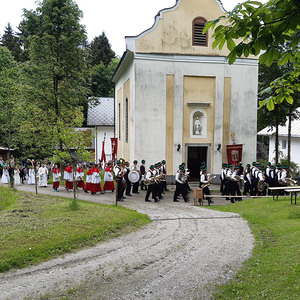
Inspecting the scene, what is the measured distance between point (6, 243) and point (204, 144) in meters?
17.6

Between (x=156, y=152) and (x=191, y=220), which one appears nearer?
(x=191, y=220)

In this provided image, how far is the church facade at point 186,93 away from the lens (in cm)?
2303

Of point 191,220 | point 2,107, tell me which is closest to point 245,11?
point 191,220

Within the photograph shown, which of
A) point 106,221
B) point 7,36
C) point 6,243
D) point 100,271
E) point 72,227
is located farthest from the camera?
point 7,36

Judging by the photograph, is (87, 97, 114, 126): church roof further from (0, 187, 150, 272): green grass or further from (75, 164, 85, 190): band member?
(0, 187, 150, 272): green grass

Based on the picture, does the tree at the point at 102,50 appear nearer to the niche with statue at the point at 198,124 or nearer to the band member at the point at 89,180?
the niche with statue at the point at 198,124

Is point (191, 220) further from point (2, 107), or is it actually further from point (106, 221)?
point (2, 107)

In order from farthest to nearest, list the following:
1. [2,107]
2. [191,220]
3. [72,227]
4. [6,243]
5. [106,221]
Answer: [2,107] < [191,220] < [106,221] < [72,227] < [6,243]

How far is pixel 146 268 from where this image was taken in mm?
7621

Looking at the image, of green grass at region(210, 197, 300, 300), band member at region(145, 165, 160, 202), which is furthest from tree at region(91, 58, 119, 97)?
green grass at region(210, 197, 300, 300)

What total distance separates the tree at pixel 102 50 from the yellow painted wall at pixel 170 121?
45.4m

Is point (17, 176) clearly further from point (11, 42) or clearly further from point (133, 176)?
point (11, 42)

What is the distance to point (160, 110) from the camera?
2338cm

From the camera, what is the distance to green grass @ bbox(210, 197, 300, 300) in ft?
19.9
